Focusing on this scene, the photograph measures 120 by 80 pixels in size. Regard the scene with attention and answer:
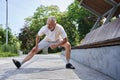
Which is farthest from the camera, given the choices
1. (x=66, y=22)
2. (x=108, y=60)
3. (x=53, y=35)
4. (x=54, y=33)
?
(x=66, y=22)

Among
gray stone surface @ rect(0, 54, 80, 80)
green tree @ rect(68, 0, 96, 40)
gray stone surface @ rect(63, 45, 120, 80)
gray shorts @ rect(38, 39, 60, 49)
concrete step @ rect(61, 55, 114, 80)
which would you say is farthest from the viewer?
green tree @ rect(68, 0, 96, 40)

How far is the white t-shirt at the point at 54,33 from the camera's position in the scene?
26.6 feet

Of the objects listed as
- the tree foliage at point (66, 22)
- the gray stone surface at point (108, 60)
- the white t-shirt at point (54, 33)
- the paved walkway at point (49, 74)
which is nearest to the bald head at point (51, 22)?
the white t-shirt at point (54, 33)

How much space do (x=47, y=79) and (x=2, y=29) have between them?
77.1 meters

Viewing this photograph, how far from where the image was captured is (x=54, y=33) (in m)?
8.20

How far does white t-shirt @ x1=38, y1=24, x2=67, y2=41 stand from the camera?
8.10 metres

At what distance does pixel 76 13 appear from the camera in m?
57.0

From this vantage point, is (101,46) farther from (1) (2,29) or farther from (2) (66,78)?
(1) (2,29)

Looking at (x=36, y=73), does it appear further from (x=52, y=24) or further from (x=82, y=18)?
(x=82, y=18)

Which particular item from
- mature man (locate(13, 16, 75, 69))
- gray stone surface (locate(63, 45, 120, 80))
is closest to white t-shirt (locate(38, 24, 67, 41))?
mature man (locate(13, 16, 75, 69))

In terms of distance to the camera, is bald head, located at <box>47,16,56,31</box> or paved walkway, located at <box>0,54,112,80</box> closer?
paved walkway, located at <box>0,54,112,80</box>

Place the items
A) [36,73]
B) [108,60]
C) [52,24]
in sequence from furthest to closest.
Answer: [52,24] → [36,73] → [108,60]

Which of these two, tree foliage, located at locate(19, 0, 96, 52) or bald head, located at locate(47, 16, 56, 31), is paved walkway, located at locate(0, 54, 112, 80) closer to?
bald head, located at locate(47, 16, 56, 31)

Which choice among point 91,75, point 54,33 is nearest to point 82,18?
point 54,33
